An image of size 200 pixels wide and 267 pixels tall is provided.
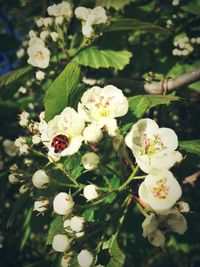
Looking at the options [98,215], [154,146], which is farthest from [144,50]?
[98,215]

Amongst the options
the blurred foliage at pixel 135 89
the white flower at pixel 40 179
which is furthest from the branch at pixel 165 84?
the white flower at pixel 40 179

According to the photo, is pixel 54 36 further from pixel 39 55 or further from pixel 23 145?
pixel 23 145

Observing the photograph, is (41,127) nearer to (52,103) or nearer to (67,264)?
(52,103)

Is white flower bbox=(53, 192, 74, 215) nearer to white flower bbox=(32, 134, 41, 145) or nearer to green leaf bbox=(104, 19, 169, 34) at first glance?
white flower bbox=(32, 134, 41, 145)

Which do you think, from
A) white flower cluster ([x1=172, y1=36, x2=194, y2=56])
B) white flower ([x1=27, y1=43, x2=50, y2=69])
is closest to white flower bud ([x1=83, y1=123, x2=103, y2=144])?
white flower ([x1=27, y1=43, x2=50, y2=69])

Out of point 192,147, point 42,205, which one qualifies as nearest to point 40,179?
point 42,205

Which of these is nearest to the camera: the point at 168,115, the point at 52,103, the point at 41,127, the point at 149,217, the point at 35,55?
the point at 149,217
